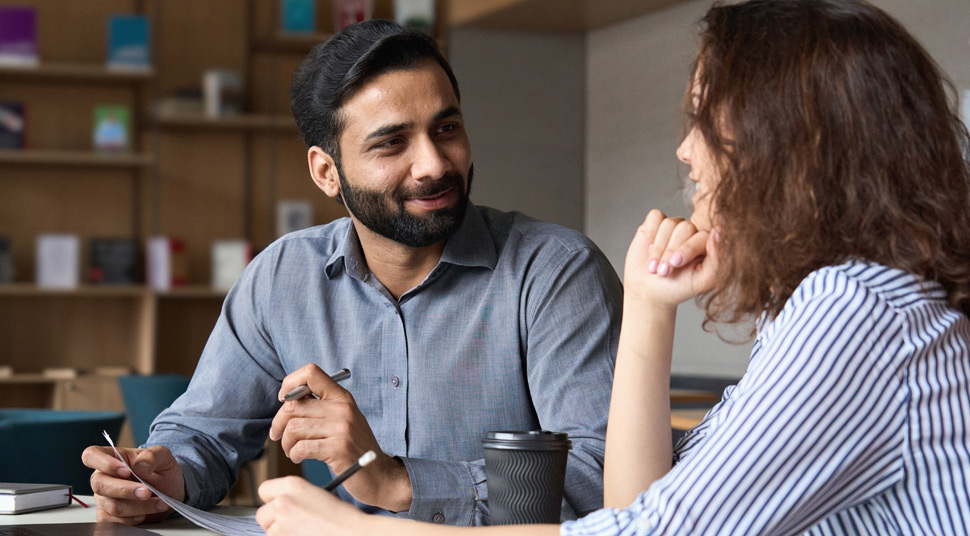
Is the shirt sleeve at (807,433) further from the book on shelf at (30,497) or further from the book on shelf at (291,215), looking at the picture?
the book on shelf at (291,215)

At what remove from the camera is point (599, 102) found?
5418mm

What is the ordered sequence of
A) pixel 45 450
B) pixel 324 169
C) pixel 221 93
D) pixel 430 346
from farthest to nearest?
pixel 221 93, pixel 45 450, pixel 324 169, pixel 430 346

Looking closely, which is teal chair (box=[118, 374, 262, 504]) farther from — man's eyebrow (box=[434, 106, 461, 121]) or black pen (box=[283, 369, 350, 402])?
black pen (box=[283, 369, 350, 402])

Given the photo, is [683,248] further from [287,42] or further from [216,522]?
[287,42]

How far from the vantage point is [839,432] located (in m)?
0.85

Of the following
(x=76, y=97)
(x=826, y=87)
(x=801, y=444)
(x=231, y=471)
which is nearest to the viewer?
(x=801, y=444)

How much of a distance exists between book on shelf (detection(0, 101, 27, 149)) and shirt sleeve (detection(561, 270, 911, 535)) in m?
5.07

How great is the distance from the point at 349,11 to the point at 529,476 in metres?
4.77

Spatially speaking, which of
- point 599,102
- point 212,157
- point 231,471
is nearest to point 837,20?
point 231,471

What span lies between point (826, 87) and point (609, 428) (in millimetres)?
487

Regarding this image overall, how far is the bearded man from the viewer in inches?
64.2

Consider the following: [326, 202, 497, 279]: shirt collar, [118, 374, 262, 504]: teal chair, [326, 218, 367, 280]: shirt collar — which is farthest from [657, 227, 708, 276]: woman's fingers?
[118, 374, 262, 504]: teal chair

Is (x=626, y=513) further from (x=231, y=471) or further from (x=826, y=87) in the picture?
(x=231, y=471)

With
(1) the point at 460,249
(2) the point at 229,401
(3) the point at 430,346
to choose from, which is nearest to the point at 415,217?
(1) the point at 460,249
